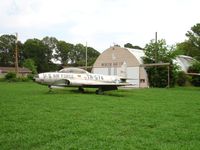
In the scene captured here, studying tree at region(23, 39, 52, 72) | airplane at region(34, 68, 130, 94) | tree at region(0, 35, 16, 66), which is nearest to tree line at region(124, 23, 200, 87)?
airplane at region(34, 68, 130, 94)

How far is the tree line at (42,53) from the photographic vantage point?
298ft

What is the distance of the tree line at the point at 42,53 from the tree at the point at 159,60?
43.7m

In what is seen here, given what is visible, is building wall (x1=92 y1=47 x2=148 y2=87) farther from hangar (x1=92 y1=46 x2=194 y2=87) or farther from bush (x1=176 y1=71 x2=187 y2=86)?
bush (x1=176 y1=71 x2=187 y2=86)

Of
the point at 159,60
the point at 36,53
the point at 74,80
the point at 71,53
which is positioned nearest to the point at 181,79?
the point at 159,60

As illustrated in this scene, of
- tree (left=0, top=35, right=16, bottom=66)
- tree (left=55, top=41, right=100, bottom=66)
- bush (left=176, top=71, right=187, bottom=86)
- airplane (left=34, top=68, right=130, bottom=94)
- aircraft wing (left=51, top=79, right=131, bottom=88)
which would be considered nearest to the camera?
airplane (left=34, top=68, right=130, bottom=94)

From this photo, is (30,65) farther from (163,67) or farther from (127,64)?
(163,67)

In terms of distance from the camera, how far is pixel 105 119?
354 inches

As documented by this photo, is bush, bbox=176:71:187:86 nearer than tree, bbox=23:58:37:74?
Yes

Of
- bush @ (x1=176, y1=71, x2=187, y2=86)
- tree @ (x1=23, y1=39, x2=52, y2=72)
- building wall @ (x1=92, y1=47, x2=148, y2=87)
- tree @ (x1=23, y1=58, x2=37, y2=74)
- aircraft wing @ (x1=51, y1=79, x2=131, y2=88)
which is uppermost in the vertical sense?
tree @ (x1=23, y1=39, x2=52, y2=72)

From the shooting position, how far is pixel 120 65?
131ft

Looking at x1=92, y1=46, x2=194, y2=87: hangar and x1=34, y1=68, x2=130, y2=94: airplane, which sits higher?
x1=92, y1=46, x2=194, y2=87: hangar

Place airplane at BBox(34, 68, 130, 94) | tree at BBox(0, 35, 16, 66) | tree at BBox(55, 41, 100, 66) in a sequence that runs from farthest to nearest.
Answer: tree at BBox(55, 41, 100, 66) → tree at BBox(0, 35, 16, 66) → airplane at BBox(34, 68, 130, 94)

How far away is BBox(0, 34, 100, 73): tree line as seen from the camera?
90.9 m

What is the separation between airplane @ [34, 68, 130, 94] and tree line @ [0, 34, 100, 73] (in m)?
60.7
